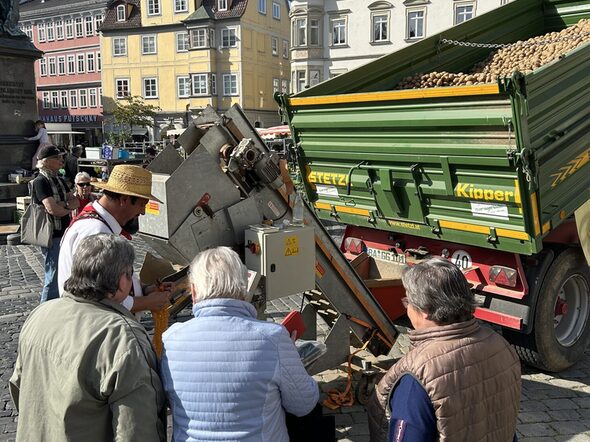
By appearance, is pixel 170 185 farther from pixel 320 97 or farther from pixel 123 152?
pixel 123 152

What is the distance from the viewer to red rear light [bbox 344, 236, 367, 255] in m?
6.03

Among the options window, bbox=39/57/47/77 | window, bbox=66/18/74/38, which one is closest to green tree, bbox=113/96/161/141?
window, bbox=66/18/74/38

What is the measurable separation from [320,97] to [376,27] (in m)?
33.4

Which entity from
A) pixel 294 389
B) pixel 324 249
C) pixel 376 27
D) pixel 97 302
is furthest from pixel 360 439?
pixel 376 27

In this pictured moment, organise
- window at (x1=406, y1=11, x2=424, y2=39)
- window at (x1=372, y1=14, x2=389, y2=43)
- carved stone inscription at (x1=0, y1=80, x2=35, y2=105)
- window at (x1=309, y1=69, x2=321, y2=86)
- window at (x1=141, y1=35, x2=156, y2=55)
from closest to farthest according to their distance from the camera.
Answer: carved stone inscription at (x1=0, y1=80, x2=35, y2=105), window at (x1=406, y1=11, x2=424, y2=39), window at (x1=372, y1=14, x2=389, y2=43), window at (x1=309, y1=69, x2=321, y2=86), window at (x1=141, y1=35, x2=156, y2=55)

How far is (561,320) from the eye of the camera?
16.8ft

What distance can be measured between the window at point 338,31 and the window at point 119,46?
19391 millimetres

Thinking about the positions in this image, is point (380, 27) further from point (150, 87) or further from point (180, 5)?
point (150, 87)

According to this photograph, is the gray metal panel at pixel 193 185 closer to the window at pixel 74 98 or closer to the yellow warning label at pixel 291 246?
the yellow warning label at pixel 291 246

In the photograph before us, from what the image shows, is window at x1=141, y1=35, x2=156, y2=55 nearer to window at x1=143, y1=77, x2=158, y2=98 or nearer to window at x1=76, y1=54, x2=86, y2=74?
window at x1=143, y1=77, x2=158, y2=98

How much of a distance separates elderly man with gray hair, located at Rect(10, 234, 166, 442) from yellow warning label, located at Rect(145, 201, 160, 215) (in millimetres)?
1165

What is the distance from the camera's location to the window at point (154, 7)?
4700 cm

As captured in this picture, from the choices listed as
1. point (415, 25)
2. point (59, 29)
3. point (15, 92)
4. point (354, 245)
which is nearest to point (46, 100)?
point (59, 29)

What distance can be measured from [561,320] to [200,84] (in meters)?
43.1
